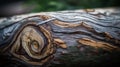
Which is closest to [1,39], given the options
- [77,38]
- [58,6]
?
[77,38]

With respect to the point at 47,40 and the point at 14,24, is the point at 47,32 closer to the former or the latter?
the point at 47,40

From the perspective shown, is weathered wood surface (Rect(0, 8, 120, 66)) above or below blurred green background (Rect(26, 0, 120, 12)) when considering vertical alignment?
below

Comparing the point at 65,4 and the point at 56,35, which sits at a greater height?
the point at 65,4

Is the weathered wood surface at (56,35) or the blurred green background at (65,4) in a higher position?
the blurred green background at (65,4)

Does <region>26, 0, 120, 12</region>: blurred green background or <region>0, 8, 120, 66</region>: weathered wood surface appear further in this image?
<region>26, 0, 120, 12</region>: blurred green background

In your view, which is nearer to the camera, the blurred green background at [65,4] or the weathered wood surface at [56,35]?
the weathered wood surface at [56,35]

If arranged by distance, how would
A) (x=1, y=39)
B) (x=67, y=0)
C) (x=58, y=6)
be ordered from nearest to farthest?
(x=1, y=39) < (x=58, y=6) < (x=67, y=0)

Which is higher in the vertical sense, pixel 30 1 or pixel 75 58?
pixel 30 1

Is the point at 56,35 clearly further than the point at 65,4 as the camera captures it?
No
